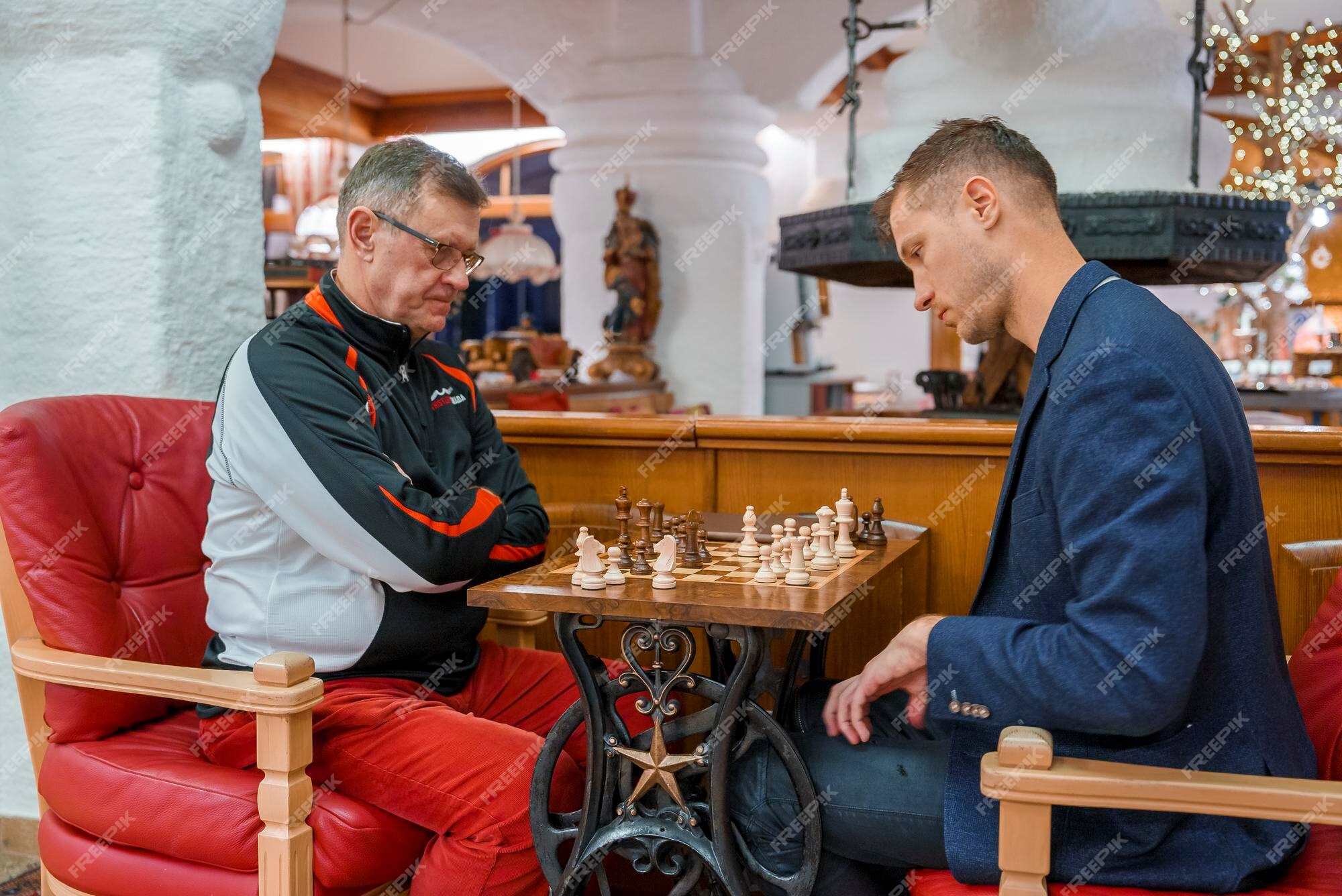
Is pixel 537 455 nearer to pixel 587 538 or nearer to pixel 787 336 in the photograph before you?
pixel 587 538

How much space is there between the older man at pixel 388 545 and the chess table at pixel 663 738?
12 centimetres

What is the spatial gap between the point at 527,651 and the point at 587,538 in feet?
2.38

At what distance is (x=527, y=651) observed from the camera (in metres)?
2.43

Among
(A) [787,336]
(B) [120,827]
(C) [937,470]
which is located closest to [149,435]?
(B) [120,827]

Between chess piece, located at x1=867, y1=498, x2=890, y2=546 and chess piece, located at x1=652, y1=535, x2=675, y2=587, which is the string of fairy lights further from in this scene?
chess piece, located at x1=652, y1=535, x2=675, y2=587

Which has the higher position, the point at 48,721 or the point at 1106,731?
the point at 1106,731

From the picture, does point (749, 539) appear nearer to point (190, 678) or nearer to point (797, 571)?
point (797, 571)

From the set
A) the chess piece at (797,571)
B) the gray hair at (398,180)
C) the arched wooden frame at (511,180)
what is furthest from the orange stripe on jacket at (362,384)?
the arched wooden frame at (511,180)

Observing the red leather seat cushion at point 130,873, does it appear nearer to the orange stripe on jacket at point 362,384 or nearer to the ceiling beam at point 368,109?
the orange stripe on jacket at point 362,384

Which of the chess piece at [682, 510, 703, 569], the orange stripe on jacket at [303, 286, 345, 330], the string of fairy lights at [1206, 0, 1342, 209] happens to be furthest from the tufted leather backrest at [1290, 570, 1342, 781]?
the string of fairy lights at [1206, 0, 1342, 209]

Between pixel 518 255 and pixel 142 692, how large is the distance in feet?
26.8

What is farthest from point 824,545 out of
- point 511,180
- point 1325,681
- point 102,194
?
point 511,180

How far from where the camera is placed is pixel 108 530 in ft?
7.22

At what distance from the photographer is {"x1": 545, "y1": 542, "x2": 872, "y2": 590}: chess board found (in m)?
1.82
